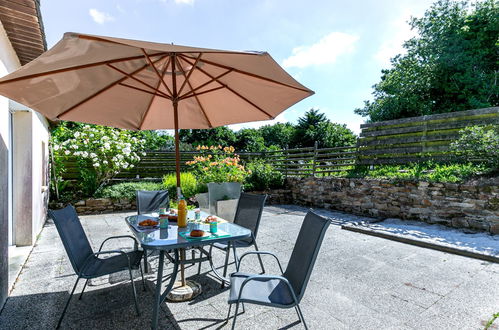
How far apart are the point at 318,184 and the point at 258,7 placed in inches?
192

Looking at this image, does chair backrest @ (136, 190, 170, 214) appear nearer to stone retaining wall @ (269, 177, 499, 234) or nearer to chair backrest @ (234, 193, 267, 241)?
chair backrest @ (234, 193, 267, 241)

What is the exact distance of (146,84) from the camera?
280cm

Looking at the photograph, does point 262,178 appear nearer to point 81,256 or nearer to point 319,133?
point 81,256

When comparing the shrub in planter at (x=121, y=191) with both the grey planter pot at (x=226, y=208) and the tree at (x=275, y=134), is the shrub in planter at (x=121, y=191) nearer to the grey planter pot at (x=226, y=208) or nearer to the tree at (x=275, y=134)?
the grey planter pot at (x=226, y=208)

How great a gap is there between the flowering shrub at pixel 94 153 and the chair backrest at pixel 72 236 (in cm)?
531

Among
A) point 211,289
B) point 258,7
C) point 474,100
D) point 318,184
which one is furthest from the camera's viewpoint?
point 474,100

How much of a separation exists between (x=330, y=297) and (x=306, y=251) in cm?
100

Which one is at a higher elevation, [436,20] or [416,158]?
[436,20]

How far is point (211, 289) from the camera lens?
113 inches

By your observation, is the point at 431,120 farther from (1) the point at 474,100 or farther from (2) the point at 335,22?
(1) the point at 474,100

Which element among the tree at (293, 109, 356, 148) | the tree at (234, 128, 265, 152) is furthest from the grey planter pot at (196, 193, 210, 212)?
the tree at (234, 128, 265, 152)

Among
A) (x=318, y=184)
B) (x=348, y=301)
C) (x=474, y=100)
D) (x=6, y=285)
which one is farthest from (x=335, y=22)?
(x=474, y=100)

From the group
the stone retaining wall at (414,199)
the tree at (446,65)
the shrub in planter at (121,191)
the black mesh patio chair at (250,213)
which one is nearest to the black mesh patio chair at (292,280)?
the black mesh patio chair at (250,213)

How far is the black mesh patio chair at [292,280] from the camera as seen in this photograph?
5.96 ft
